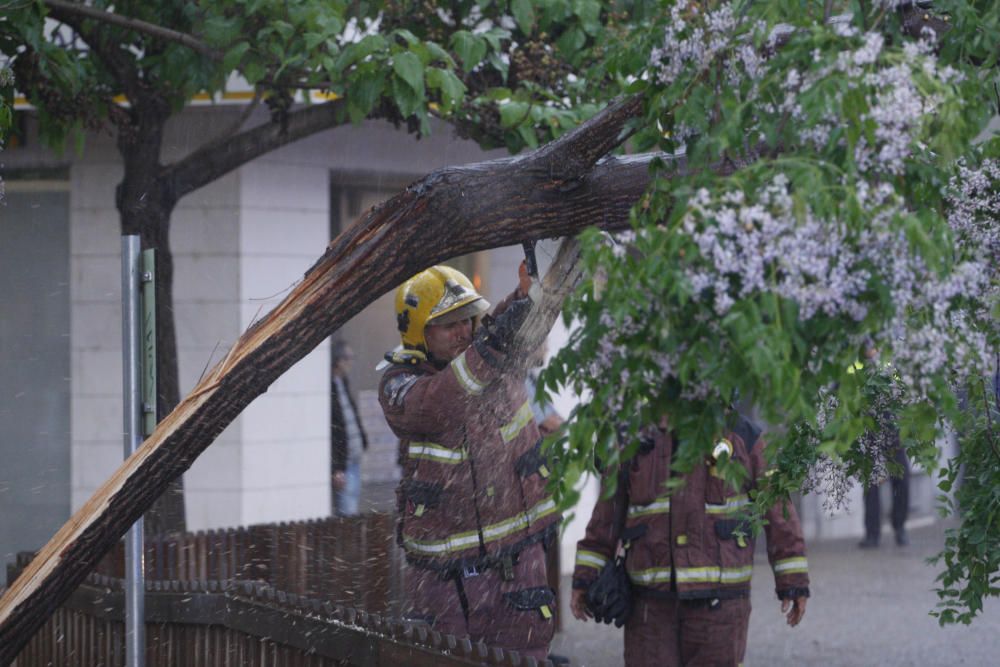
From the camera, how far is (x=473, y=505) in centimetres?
522

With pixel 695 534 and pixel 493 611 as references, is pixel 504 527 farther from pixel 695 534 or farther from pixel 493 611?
pixel 695 534

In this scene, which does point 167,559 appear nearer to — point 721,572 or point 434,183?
point 721,572

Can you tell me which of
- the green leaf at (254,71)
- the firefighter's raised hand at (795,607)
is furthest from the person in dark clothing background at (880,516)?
the green leaf at (254,71)

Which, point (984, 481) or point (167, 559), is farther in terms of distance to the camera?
point (167, 559)

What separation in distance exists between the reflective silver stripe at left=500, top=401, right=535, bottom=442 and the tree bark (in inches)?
61.9

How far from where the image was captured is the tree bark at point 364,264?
368cm

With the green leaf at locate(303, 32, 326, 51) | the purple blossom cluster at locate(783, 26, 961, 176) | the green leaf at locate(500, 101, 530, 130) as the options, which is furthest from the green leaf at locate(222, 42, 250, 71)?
the purple blossom cluster at locate(783, 26, 961, 176)

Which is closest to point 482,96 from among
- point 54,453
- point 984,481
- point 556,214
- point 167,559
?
point 167,559

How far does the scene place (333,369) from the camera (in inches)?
416

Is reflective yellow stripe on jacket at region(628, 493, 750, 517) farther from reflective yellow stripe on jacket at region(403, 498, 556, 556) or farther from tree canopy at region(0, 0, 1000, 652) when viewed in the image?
tree canopy at region(0, 0, 1000, 652)

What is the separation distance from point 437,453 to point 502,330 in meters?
0.69

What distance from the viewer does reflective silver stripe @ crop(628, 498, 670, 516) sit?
5062 millimetres

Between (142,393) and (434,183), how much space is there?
4.35ft

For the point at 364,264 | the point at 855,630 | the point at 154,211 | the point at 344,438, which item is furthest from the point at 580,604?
the point at 344,438
